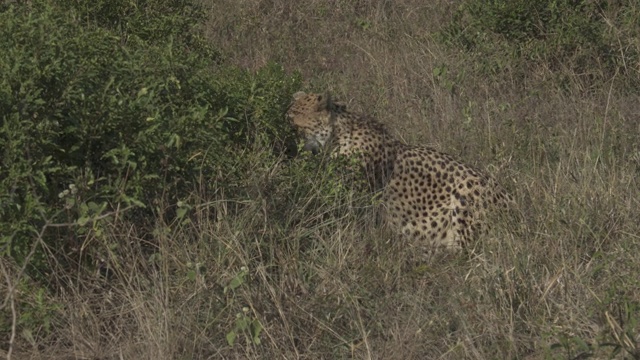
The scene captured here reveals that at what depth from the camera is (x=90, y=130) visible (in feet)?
15.2

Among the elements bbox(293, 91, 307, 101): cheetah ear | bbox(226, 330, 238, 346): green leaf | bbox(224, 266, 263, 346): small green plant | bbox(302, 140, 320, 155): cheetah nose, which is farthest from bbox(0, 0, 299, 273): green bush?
bbox(293, 91, 307, 101): cheetah ear

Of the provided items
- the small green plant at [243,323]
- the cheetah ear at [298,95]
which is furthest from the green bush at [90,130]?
the cheetah ear at [298,95]

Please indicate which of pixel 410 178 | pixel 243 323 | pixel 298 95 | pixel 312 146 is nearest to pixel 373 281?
pixel 243 323

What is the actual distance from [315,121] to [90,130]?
1.85 metres

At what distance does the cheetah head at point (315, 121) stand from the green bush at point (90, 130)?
815 mm

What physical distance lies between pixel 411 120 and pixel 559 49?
137 centimetres

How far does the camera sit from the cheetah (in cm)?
582

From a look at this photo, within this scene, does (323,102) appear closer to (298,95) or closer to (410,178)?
(298,95)

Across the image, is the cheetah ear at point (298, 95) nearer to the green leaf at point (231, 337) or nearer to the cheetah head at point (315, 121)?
the cheetah head at point (315, 121)

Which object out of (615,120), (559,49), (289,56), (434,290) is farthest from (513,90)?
(434,290)

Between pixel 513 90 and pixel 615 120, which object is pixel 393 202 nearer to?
pixel 615 120

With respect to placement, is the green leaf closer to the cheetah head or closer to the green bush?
the green bush

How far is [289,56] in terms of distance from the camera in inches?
349

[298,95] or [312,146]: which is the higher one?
[298,95]
